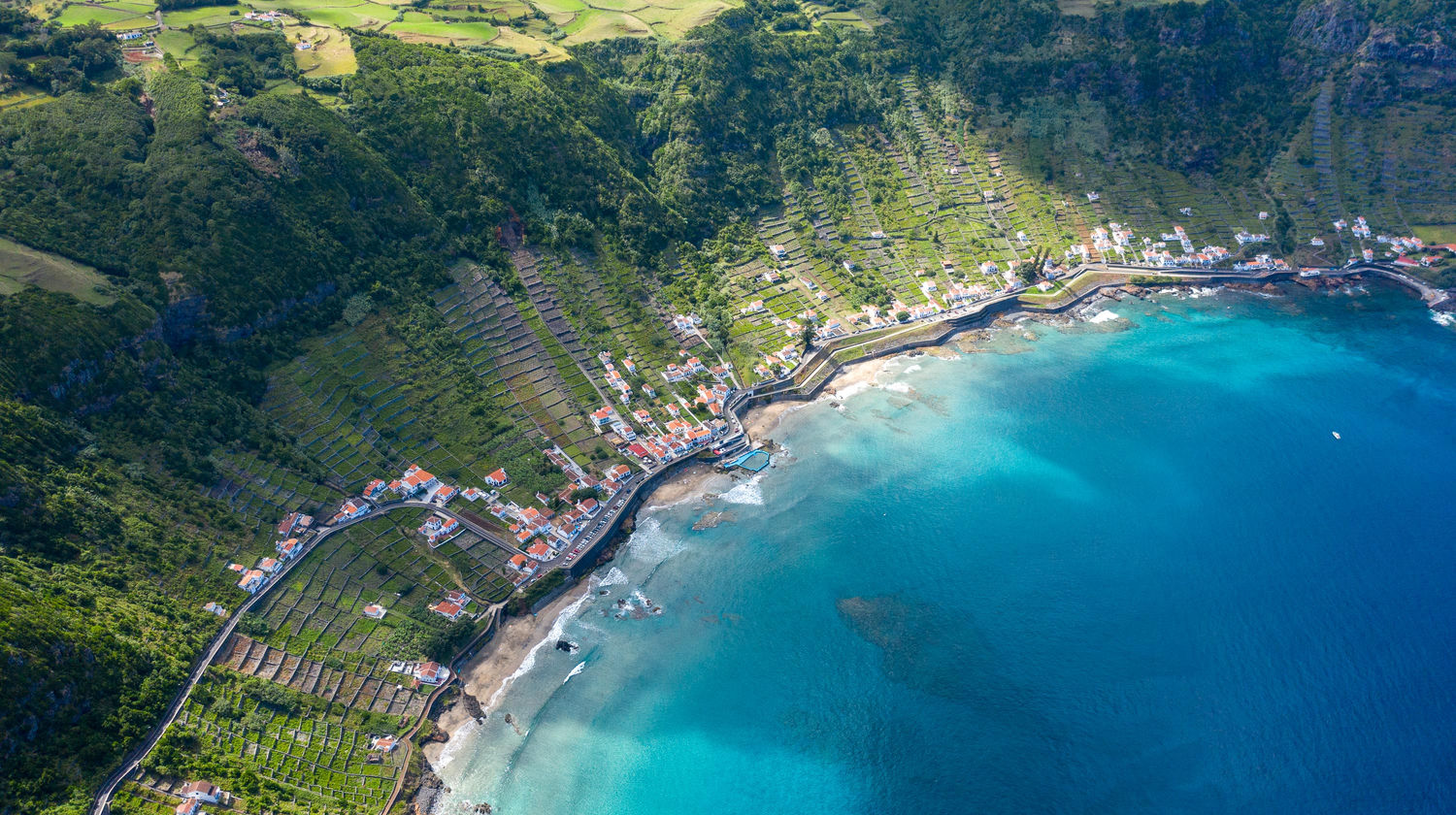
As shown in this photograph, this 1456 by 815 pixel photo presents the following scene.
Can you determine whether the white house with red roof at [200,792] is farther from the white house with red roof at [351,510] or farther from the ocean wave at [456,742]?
the white house with red roof at [351,510]

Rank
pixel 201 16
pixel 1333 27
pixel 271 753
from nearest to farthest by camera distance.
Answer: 1. pixel 271 753
2. pixel 201 16
3. pixel 1333 27

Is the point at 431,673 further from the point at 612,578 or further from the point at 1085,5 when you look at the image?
the point at 1085,5

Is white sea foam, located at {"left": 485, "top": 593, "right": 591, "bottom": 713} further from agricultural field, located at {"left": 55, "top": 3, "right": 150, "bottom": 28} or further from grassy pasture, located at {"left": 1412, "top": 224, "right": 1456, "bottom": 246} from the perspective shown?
grassy pasture, located at {"left": 1412, "top": 224, "right": 1456, "bottom": 246}

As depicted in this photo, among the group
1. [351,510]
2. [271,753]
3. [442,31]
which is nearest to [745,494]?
[351,510]

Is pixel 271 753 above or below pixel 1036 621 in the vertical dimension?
above

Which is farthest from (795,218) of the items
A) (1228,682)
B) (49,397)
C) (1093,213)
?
(49,397)

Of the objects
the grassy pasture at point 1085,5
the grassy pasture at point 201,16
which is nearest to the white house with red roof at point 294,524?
the grassy pasture at point 201,16
